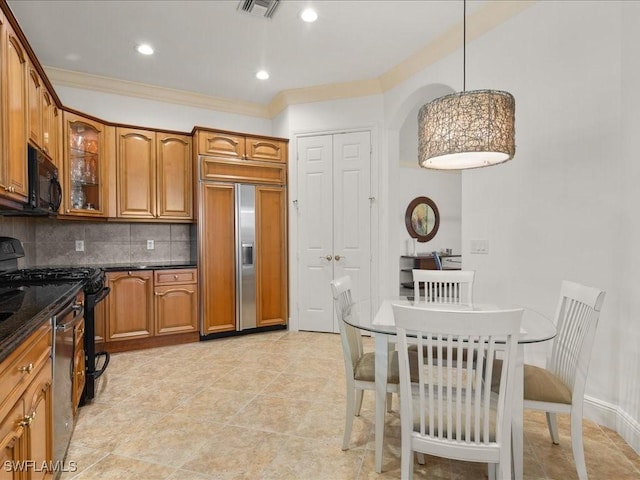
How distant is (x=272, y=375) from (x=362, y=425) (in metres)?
1.06

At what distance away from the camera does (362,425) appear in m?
2.26

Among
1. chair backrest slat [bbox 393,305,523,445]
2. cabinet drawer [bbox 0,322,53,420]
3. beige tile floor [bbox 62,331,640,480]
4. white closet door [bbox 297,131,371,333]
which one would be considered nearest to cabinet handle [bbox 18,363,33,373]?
cabinet drawer [bbox 0,322,53,420]

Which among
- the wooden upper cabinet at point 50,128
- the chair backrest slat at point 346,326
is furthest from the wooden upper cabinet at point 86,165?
the chair backrest slat at point 346,326

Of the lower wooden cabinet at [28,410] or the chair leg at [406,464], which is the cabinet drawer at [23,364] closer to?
the lower wooden cabinet at [28,410]

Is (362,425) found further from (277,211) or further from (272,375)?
(277,211)

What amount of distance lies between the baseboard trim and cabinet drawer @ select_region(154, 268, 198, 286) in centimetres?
355

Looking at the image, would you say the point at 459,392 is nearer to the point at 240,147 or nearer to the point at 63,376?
the point at 63,376

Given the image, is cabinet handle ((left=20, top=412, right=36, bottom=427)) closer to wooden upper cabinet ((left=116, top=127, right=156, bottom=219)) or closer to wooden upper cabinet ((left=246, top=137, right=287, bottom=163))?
wooden upper cabinet ((left=116, top=127, right=156, bottom=219))

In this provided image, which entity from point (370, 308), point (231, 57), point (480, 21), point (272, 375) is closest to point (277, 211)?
point (231, 57)

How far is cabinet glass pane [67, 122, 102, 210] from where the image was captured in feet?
11.5

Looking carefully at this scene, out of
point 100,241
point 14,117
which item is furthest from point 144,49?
point 100,241

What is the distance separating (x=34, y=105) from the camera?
249cm

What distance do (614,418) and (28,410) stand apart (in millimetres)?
2944

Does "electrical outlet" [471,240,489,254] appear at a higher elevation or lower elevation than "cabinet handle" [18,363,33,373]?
higher
